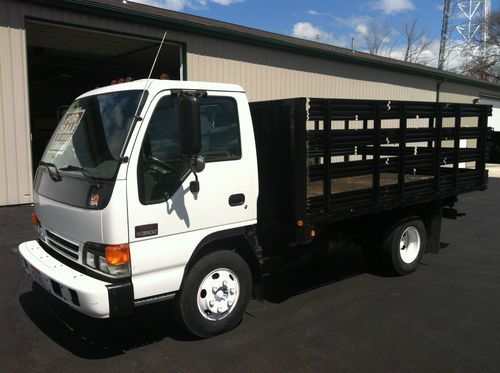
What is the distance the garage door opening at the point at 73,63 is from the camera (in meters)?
13.0

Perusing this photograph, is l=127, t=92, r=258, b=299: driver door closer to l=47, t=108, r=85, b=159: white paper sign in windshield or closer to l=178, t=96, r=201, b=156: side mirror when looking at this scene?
l=178, t=96, r=201, b=156: side mirror

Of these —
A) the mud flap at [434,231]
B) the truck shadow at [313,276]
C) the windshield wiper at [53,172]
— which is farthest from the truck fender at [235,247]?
the mud flap at [434,231]

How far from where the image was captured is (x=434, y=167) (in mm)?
5766

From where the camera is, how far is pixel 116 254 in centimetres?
334

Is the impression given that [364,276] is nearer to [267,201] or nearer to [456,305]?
[456,305]

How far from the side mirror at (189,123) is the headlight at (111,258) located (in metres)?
0.87

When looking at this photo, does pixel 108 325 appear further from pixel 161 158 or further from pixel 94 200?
pixel 161 158

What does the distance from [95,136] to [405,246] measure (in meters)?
4.15

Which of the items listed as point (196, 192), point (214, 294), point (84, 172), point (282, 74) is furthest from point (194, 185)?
point (282, 74)

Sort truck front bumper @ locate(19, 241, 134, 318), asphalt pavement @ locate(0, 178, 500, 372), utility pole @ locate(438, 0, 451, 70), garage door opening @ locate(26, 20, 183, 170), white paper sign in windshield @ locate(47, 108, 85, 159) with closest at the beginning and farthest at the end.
→ 1. truck front bumper @ locate(19, 241, 134, 318)
2. asphalt pavement @ locate(0, 178, 500, 372)
3. white paper sign in windshield @ locate(47, 108, 85, 159)
4. garage door opening @ locate(26, 20, 183, 170)
5. utility pole @ locate(438, 0, 451, 70)

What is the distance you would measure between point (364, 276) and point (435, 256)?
163 centimetres

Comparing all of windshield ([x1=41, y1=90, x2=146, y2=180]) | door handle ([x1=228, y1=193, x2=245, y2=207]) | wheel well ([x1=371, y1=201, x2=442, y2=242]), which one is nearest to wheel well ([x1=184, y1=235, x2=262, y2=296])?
door handle ([x1=228, y1=193, x2=245, y2=207])

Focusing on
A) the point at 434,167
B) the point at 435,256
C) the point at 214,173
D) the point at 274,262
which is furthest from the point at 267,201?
the point at 435,256

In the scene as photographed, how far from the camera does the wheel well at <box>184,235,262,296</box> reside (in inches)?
153
